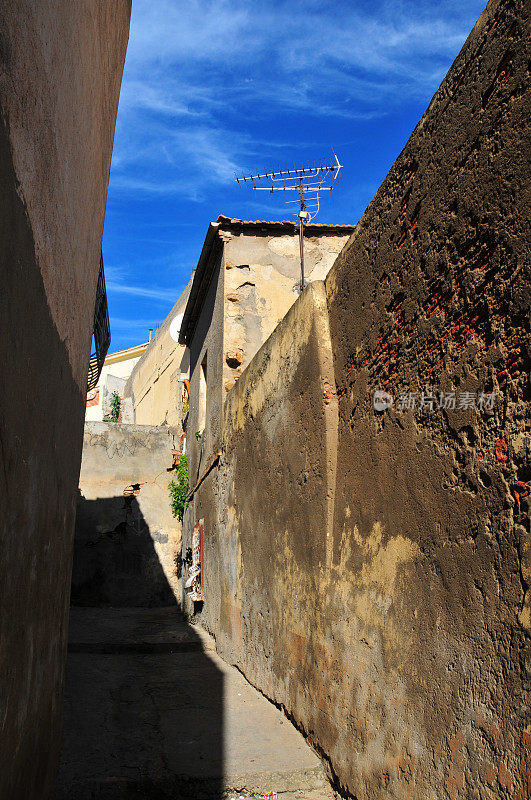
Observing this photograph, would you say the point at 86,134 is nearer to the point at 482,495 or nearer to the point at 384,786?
the point at 482,495

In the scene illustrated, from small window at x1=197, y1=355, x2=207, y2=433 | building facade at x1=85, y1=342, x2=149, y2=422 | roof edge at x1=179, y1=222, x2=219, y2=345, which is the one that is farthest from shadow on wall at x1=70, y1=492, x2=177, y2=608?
building facade at x1=85, y1=342, x2=149, y2=422

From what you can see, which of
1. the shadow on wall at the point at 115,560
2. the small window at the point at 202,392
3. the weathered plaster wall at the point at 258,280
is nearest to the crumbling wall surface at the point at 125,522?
the shadow on wall at the point at 115,560

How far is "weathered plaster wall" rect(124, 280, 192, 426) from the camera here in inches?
776

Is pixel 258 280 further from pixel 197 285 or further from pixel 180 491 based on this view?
pixel 180 491

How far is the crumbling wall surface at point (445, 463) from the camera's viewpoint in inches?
87.0

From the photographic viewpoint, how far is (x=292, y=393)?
16.3ft

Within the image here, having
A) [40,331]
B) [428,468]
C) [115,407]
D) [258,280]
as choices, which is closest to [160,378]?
[115,407]

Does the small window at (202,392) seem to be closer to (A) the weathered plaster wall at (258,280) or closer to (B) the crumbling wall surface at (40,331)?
(A) the weathered plaster wall at (258,280)

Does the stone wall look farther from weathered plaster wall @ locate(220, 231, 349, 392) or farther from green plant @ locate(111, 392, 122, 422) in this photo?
green plant @ locate(111, 392, 122, 422)

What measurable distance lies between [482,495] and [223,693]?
424 centimetres

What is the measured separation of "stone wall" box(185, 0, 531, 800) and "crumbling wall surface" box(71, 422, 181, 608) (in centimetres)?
852

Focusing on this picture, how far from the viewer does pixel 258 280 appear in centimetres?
936

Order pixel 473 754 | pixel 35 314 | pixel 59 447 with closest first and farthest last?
1. pixel 473 754
2. pixel 35 314
3. pixel 59 447

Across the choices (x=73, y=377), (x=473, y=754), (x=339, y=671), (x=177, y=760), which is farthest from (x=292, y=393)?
(x=473, y=754)
